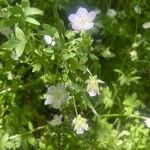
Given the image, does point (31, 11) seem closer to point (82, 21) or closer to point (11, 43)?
point (11, 43)

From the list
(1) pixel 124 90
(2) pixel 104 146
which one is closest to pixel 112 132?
(2) pixel 104 146

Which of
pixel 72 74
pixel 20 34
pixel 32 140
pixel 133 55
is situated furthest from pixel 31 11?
pixel 133 55

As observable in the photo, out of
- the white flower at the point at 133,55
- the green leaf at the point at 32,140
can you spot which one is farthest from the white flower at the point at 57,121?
the white flower at the point at 133,55

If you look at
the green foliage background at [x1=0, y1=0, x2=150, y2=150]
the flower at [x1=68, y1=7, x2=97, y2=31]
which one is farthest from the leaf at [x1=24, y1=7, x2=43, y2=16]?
the flower at [x1=68, y1=7, x2=97, y2=31]

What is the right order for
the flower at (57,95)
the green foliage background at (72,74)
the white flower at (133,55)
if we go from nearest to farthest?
the green foliage background at (72,74) → the flower at (57,95) → the white flower at (133,55)

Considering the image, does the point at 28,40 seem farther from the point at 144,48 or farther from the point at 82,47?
the point at 144,48

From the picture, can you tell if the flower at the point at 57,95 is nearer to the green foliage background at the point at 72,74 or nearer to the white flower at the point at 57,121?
the green foliage background at the point at 72,74

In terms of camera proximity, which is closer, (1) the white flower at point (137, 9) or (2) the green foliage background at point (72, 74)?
(2) the green foliage background at point (72, 74)
